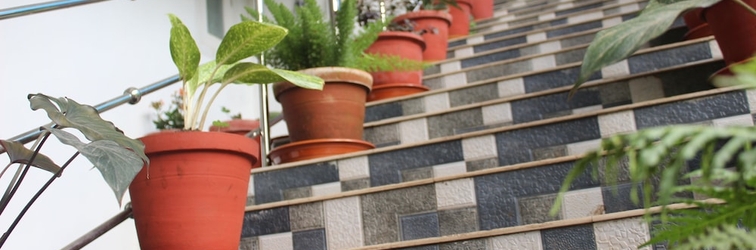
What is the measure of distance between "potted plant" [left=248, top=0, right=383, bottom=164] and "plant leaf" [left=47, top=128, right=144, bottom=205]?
1157 mm

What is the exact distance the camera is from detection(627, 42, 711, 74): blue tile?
2.23 metres

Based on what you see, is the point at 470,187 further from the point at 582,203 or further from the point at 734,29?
the point at 734,29

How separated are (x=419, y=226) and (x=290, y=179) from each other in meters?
0.49

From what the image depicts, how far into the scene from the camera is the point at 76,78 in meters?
2.98

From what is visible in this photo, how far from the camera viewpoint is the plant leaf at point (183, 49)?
4.99 feet

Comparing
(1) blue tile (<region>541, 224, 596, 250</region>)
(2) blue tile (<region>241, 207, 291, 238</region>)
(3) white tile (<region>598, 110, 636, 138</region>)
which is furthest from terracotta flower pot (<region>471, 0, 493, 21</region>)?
(1) blue tile (<region>541, 224, 596, 250</region>)

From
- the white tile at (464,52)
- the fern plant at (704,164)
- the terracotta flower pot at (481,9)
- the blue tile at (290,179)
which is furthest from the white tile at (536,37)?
the fern plant at (704,164)

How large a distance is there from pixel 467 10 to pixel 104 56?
2.09 meters

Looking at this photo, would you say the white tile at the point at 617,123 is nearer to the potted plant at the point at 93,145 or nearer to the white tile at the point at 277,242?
the white tile at the point at 277,242

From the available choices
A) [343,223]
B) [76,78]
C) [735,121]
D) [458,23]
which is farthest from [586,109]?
[458,23]

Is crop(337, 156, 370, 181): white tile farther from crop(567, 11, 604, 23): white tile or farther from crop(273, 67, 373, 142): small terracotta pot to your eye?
crop(567, 11, 604, 23): white tile

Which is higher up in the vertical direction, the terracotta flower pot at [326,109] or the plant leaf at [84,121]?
the terracotta flower pot at [326,109]

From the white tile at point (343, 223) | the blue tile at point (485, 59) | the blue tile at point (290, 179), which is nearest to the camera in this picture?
the white tile at point (343, 223)

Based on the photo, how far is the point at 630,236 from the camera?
1.34m
